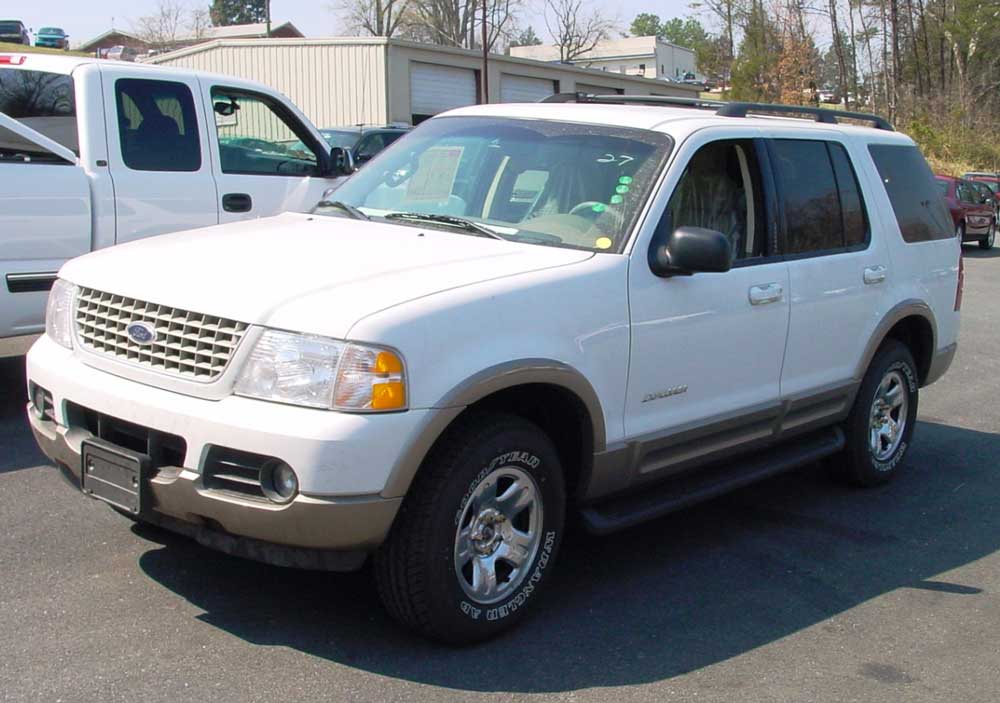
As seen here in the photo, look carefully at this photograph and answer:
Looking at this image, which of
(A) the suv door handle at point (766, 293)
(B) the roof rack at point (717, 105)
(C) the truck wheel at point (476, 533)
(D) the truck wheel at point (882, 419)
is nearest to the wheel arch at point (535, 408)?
(C) the truck wheel at point (476, 533)

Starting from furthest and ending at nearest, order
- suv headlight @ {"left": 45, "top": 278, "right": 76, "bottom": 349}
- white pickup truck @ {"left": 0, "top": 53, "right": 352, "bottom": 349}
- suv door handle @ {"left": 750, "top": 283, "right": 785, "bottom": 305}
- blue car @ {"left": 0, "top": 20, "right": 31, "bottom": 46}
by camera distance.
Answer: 1. blue car @ {"left": 0, "top": 20, "right": 31, "bottom": 46}
2. white pickup truck @ {"left": 0, "top": 53, "right": 352, "bottom": 349}
3. suv door handle @ {"left": 750, "top": 283, "right": 785, "bottom": 305}
4. suv headlight @ {"left": 45, "top": 278, "right": 76, "bottom": 349}

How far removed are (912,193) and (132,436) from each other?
455cm

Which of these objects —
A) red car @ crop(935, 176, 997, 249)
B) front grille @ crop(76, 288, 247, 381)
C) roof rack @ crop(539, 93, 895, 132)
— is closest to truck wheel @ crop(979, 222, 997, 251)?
red car @ crop(935, 176, 997, 249)

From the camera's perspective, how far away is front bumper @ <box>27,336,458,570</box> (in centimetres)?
376

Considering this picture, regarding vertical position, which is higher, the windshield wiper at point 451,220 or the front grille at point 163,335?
the windshield wiper at point 451,220

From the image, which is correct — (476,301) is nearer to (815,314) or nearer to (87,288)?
(87,288)

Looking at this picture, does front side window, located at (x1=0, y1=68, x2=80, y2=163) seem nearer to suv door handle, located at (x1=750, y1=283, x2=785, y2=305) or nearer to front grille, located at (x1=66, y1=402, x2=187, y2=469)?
front grille, located at (x1=66, y1=402, x2=187, y2=469)

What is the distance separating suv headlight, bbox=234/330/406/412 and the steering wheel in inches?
56.5

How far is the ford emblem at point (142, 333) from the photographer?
414 centimetres

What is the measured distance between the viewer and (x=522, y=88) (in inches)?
1769

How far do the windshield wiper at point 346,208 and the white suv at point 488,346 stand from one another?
1.7 inches

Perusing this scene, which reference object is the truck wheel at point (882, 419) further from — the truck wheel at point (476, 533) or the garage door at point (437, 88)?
the garage door at point (437, 88)

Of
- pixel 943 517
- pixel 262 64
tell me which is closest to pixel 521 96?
pixel 262 64

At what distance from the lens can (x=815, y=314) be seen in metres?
5.77
